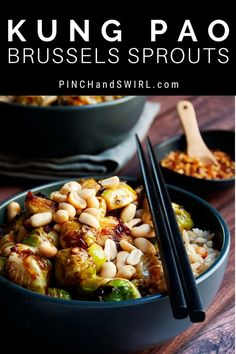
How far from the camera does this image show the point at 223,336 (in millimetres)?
1434

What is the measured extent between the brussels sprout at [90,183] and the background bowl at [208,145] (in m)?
0.47

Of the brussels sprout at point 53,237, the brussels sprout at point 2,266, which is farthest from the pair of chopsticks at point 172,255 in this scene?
the brussels sprout at point 2,266

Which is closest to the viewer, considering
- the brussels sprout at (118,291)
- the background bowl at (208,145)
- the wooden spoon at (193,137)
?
the brussels sprout at (118,291)

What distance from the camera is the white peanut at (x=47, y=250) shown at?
1.29 meters

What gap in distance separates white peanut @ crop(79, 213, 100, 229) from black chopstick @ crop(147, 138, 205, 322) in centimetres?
15

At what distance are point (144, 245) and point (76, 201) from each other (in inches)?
7.1

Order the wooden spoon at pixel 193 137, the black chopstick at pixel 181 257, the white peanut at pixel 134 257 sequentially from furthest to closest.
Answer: the wooden spoon at pixel 193 137 < the white peanut at pixel 134 257 < the black chopstick at pixel 181 257

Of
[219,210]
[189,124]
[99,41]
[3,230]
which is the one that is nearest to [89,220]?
[3,230]

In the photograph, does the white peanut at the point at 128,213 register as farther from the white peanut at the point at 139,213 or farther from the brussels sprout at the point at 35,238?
the brussels sprout at the point at 35,238

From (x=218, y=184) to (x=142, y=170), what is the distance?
1.40 ft

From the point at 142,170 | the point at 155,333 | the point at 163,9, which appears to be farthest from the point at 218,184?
the point at 155,333

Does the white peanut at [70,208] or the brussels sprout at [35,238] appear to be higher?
the white peanut at [70,208]

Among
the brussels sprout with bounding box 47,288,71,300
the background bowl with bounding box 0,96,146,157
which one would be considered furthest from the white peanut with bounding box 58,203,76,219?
the background bowl with bounding box 0,96,146,157

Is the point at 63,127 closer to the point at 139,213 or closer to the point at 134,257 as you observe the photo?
the point at 139,213
